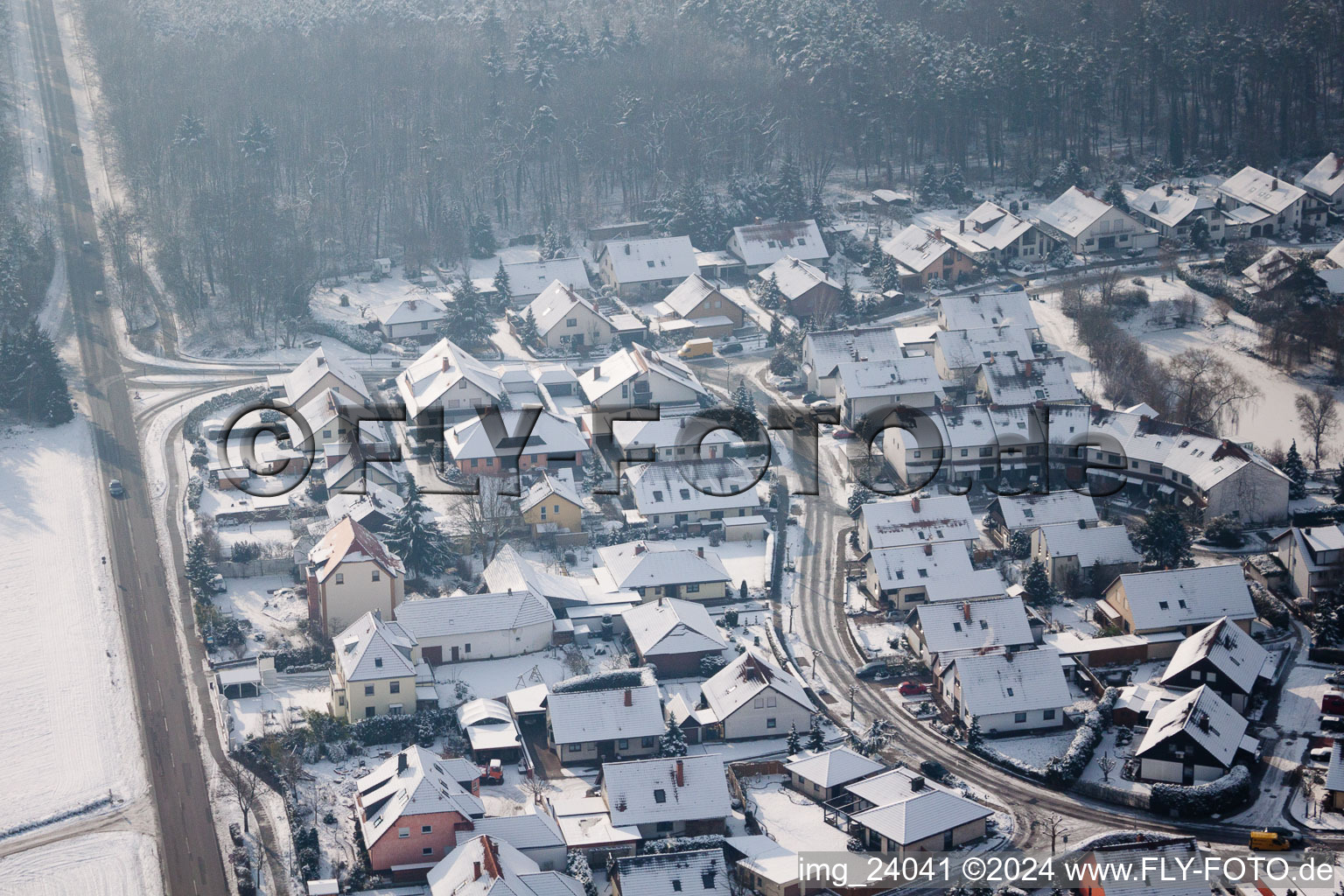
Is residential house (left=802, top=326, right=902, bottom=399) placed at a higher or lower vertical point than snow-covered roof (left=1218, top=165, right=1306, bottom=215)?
lower

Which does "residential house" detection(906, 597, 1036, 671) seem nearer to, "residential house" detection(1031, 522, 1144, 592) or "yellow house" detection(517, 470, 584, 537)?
"residential house" detection(1031, 522, 1144, 592)

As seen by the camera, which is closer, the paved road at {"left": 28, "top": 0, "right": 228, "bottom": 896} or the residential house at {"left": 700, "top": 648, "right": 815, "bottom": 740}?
the paved road at {"left": 28, "top": 0, "right": 228, "bottom": 896}

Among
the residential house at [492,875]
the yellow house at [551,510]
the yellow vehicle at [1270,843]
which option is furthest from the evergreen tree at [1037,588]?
the residential house at [492,875]

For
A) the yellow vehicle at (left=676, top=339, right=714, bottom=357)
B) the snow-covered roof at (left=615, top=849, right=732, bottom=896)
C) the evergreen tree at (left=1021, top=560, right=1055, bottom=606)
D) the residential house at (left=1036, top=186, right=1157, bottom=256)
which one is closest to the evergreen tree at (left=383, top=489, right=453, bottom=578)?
the snow-covered roof at (left=615, top=849, right=732, bottom=896)

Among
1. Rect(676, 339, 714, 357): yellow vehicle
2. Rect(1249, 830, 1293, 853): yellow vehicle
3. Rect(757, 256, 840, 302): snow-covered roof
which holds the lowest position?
Rect(1249, 830, 1293, 853): yellow vehicle

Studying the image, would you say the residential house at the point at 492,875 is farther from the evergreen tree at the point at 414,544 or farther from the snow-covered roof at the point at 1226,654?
the snow-covered roof at the point at 1226,654

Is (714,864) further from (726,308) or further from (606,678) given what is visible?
(726,308)

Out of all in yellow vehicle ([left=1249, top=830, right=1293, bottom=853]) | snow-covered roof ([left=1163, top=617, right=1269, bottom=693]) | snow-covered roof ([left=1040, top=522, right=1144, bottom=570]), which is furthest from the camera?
snow-covered roof ([left=1040, top=522, right=1144, bottom=570])

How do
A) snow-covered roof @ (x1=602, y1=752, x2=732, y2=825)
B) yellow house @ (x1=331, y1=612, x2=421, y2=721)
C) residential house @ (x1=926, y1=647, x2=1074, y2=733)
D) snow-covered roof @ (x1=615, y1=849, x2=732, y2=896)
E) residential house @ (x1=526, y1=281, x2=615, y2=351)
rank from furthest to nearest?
1. residential house @ (x1=526, y1=281, x2=615, y2=351)
2. residential house @ (x1=926, y1=647, x2=1074, y2=733)
3. yellow house @ (x1=331, y1=612, x2=421, y2=721)
4. snow-covered roof @ (x1=602, y1=752, x2=732, y2=825)
5. snow-covered roof @ (x1=615, y1=849, x2=732, y2=896)
